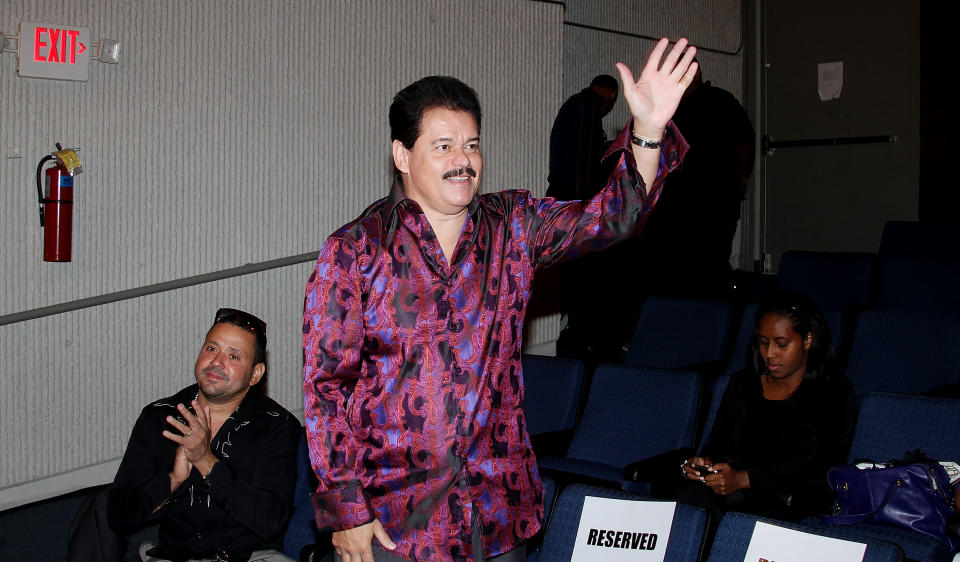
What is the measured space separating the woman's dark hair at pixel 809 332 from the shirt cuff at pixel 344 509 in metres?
1.93

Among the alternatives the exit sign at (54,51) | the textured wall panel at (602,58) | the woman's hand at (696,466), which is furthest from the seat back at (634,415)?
the textured wall panel at (602,58)

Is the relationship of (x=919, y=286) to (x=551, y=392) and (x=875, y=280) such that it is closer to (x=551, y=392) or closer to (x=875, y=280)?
(x=875, y=280)

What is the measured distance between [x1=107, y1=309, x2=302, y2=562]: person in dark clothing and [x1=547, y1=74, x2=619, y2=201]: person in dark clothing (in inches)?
108

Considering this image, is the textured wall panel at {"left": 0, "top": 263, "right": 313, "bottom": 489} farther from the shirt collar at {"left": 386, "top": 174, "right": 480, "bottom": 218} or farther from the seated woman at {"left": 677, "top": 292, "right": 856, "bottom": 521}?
the shirt collar at {"left": 386, "top": 174, "right": 480, "bottom": 218}

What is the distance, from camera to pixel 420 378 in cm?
144

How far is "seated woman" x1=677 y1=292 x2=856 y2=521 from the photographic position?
273cm

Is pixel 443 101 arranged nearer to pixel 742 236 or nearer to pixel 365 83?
pixel 365 83

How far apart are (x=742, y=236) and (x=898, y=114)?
144cm

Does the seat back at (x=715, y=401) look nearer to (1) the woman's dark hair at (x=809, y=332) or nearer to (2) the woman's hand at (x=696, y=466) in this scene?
(1) the woman's dark hair at (x=809, y=332)

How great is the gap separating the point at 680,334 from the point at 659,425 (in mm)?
1055

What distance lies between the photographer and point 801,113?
686 centimetres

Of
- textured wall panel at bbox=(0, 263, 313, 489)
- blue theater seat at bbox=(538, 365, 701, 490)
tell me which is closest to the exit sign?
textured wall panel at bbox=(0, 263, 313, 489)

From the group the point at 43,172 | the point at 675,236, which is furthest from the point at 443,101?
the point at 675,236

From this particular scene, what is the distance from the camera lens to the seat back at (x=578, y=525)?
6.80 feet
